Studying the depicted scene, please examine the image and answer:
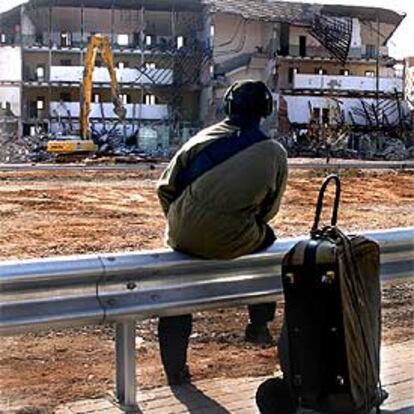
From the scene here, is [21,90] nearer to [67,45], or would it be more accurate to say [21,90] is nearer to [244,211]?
[67,45]

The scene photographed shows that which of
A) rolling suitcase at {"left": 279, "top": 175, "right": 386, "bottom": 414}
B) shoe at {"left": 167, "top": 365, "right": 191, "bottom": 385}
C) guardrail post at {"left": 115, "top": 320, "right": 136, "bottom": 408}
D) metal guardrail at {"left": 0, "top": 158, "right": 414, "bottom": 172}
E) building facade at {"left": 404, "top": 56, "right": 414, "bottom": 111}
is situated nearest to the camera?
rolling suitcase at {"left": 279, "top": 175, "right": 386, "bottom": 414}

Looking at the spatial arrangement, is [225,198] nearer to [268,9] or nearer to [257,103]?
[257,103]

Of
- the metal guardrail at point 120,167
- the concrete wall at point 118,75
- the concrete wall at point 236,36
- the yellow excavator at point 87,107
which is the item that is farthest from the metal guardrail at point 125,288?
the concrete wall at point 236,36

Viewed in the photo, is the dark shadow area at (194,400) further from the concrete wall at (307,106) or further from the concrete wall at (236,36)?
the concrete wall at (236,36)

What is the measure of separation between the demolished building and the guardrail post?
56.8 metres

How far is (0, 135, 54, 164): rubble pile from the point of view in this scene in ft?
144

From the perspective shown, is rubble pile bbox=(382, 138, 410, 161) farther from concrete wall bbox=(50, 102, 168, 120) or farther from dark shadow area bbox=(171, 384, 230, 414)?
dark shadow area bbox=(171, 384, 230, 414)

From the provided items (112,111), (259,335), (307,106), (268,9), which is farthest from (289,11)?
(259,335)

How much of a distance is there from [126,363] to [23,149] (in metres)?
46.3

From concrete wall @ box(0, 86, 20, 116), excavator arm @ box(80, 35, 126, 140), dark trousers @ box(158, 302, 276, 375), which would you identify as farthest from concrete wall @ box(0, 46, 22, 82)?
dark trousers @ box(158, 302, 276, 375)

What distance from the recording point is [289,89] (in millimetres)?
67438

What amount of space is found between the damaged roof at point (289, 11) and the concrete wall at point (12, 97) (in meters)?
16.5

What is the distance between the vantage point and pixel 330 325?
12.9 feet

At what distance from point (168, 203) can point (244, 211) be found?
17.1 inches
